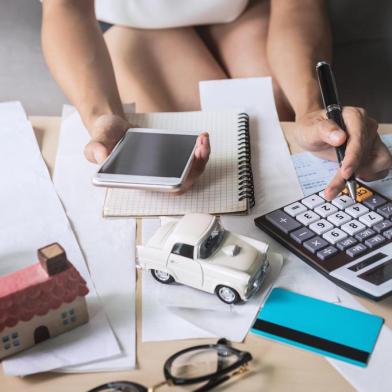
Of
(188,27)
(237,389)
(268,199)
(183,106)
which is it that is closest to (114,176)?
(268,199)

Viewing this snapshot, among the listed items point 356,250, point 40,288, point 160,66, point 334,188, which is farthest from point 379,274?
point 160,66

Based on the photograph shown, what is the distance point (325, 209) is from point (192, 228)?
0.63 ft

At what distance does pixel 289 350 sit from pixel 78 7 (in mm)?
761

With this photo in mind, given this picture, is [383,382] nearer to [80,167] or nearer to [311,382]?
[311,382]

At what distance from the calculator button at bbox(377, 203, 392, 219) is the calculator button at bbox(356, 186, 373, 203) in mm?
27

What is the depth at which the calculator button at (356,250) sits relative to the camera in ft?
2.07

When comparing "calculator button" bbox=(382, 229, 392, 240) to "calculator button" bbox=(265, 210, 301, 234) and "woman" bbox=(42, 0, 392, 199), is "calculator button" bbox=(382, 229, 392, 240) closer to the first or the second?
"calculator button" bbox=(265, 210, 301, 234)

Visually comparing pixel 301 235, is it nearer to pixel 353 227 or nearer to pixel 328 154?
pixel 353 227

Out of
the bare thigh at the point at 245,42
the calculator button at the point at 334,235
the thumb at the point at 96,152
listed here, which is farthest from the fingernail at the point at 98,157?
the bare thigh at the point at 245,42

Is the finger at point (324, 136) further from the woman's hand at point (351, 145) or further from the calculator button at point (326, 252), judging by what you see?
the calculator button at point (326, 252)

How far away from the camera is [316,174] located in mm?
830

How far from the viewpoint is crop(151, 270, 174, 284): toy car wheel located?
62 centimetres

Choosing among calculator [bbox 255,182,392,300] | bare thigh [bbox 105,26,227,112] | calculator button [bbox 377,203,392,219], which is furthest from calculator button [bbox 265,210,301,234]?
bare thigh [bbox 105,26,227,112]

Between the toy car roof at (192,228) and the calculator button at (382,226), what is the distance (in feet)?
0.65
